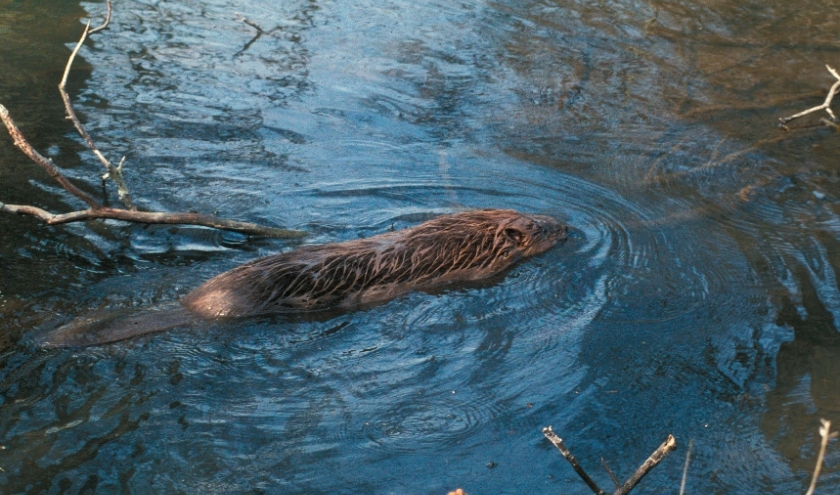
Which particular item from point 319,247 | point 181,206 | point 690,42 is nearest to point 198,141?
point 181,206

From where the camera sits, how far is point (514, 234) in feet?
19.1

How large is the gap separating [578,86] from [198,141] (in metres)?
3.71

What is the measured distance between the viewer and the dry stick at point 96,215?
4773mm

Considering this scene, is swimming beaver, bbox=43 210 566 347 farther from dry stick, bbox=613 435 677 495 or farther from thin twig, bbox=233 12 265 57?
thin twig, bbox=233 12 265 57

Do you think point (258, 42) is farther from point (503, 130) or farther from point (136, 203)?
point (136, 203)

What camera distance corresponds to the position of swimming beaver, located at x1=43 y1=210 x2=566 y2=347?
4801 millimetres

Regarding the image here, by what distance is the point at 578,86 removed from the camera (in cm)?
871

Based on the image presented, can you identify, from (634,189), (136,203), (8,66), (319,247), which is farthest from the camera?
(8,66)

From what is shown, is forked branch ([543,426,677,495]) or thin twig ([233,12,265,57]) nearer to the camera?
forked branch ([543,426,677,495])

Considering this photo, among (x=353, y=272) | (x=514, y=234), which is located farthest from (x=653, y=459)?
(x=514, y=234)

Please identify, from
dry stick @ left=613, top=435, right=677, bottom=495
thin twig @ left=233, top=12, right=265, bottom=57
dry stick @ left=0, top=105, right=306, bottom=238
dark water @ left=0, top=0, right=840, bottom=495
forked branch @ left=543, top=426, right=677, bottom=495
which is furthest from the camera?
thin twig @ left=233, top=12, right=265, bottom=57

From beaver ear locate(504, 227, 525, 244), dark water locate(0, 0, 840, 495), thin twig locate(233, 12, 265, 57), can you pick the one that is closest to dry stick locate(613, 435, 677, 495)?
dark water locate(0, 0, 840, 495)

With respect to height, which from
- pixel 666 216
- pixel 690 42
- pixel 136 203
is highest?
pixel 690 42

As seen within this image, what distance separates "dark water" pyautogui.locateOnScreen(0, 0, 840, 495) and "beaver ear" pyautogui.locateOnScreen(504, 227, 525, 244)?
21 cm
